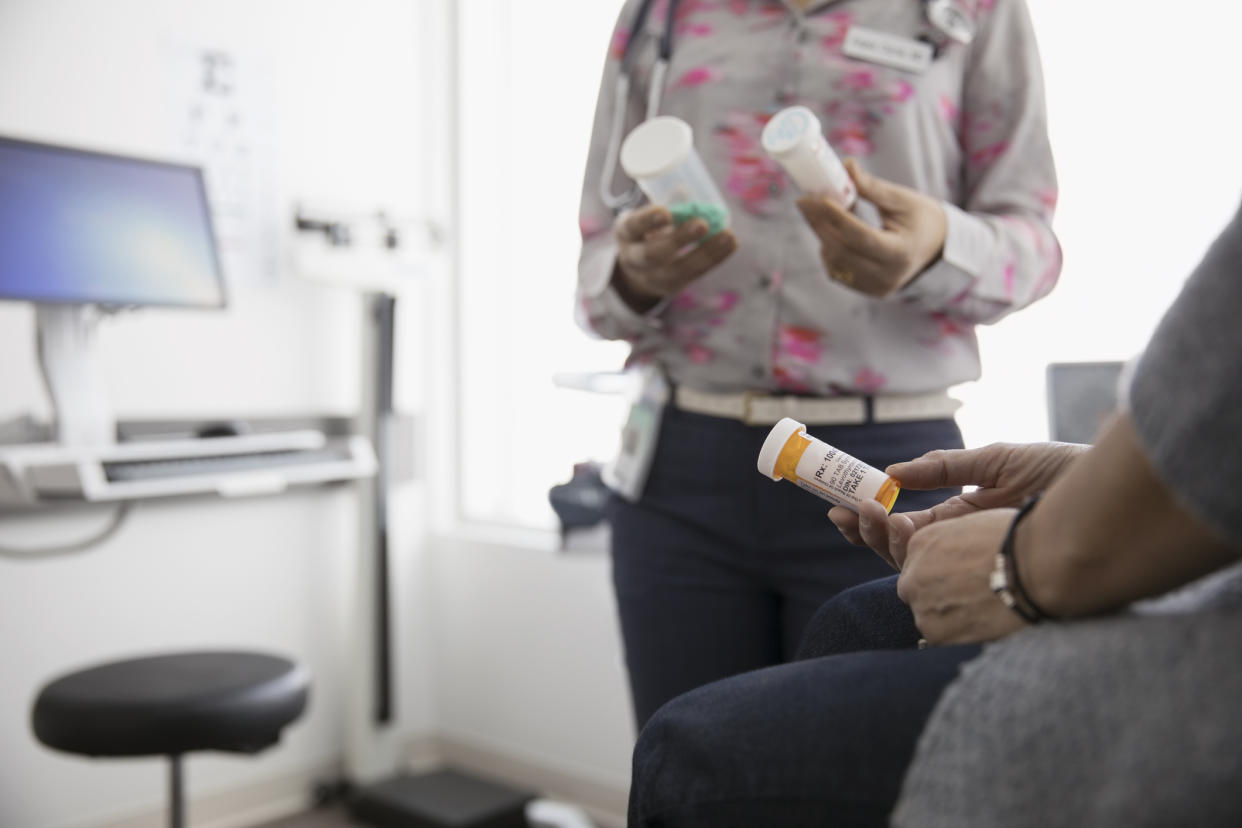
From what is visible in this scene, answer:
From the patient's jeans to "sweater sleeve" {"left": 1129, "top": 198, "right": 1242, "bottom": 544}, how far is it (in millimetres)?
149

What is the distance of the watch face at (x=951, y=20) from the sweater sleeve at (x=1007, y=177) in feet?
0.11

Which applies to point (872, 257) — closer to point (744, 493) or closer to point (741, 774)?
point (744, 493)

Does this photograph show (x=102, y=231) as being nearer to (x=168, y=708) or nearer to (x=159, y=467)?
(x=159, y=467)

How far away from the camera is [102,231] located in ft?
5.70

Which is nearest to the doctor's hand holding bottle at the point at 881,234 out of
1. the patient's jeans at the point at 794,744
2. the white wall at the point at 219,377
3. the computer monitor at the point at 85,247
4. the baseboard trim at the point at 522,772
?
the patient's jeans at the point at 794,744

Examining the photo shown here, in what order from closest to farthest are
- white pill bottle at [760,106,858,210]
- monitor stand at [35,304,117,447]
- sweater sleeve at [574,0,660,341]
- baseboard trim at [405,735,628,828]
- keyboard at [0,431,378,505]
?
white pill bottle at [760,106,858,210] < sweater sleeve at [574,0,660,341] < keyboard at [0,431,378,505] < monitor stand at [35,304,117,447] < baseboard trim at [405,735,628,828]

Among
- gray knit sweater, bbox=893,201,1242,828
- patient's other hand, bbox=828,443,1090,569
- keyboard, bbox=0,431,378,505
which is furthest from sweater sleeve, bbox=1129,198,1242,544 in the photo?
keyboard, bbox=0,431,378,505

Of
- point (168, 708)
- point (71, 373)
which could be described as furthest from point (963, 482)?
point (71, 373)

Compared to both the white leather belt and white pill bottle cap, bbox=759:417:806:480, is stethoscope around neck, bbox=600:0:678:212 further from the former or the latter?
white pill bottle cap, bbox=759:417:806:480

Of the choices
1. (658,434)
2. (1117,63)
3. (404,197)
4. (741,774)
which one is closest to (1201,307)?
(741,774)

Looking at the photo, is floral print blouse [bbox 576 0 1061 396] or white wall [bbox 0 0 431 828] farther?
white wall [bbox 0 0 431 828]

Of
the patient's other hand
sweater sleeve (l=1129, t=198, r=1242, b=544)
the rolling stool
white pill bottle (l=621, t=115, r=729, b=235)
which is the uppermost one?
white pill bottle (l=621, t=115, r=729, b=235)

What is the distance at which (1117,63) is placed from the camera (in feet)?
5.28

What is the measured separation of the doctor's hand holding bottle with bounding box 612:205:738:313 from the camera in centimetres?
100
